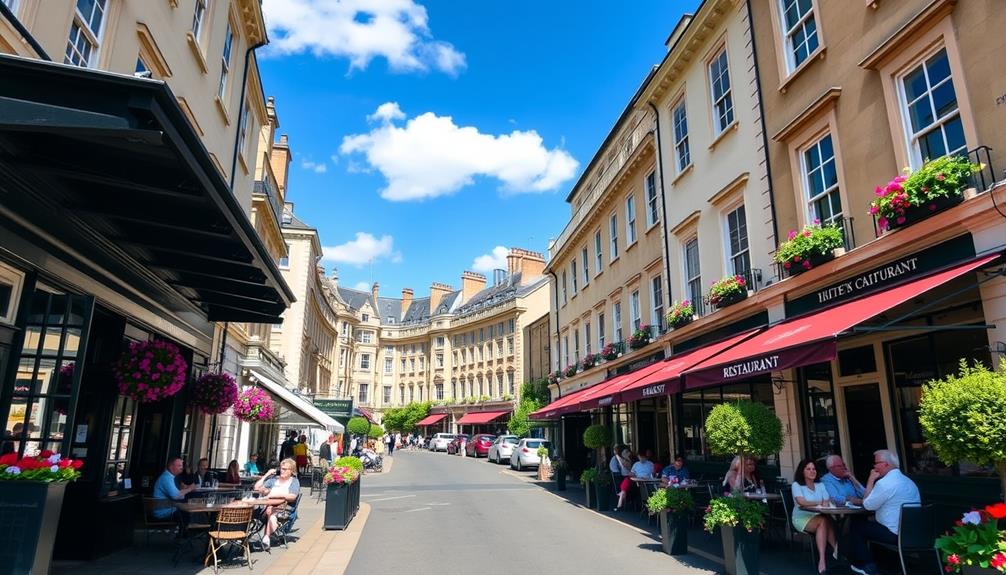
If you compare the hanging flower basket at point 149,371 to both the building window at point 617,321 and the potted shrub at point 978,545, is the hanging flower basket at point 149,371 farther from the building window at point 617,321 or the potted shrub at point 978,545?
the building window at point 617,321

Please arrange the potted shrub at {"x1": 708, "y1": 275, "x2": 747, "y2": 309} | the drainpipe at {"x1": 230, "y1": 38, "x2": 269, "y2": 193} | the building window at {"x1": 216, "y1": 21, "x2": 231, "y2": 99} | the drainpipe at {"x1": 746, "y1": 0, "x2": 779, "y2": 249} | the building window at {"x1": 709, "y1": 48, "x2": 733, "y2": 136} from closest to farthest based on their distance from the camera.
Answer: the drainpipe at {"x1": 746, "y1": 0, "x2": 779, "y2": 249}, the potted shrub at {"x1": 708, "y1": 275, "x2": 747, "y2": 309}, the building window at {"x1": 216, "y1": 21, "x2": 231, "y2": 99}, the building window at {"x1": 709, "y1": 48, "x2": 733, "y2": 136}, the drainpipe at {"x1": 230, "y1": 38, "x2": 269, "y2": 193}

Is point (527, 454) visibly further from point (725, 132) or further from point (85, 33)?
point (85, 33)

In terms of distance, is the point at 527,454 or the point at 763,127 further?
the point at 527,454

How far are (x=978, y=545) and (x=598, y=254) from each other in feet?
63.8

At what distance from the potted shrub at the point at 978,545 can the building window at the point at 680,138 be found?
12289 millimetres

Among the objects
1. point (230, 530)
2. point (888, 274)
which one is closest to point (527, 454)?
point (230, 530)

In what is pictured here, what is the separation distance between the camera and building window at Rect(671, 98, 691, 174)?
1600cm

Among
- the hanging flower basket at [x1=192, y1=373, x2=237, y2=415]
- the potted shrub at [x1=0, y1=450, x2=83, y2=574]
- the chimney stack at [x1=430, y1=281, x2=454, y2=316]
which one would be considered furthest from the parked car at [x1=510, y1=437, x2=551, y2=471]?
the chimney stack at [x1=430, y1=281, x2=454, y2=316]

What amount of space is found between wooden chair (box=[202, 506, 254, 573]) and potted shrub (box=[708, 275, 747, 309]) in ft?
32.2

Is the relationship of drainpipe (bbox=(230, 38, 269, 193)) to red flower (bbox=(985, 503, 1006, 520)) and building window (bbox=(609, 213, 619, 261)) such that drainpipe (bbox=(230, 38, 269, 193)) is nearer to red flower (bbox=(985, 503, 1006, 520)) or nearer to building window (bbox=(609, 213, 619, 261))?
building window (bbox=(609, 213, 619, 261))

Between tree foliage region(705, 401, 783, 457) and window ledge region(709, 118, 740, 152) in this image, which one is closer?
tree foliage region(705, 401, 783, 457)

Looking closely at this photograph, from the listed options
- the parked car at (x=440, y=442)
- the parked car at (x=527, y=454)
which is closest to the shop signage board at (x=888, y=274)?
the parked car at (x=527, y=454)

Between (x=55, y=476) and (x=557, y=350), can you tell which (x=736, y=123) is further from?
(x=557, y=350)

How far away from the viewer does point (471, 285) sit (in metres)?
67.8
